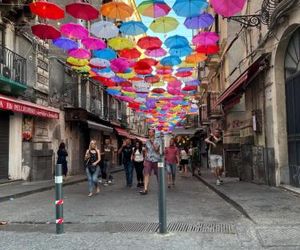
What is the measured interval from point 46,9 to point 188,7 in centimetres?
394

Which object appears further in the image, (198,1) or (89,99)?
(89,99)

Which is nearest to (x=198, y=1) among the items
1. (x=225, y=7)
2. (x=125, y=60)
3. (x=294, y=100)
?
(x=225, y=7)

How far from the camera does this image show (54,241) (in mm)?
6508

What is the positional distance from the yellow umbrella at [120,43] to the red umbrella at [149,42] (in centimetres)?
36

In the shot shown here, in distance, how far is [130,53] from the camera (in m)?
16.5

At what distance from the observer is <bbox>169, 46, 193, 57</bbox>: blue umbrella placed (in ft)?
53.3

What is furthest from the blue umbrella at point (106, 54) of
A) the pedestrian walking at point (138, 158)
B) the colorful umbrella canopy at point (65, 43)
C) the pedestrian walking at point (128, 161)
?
the pedestrian walking at point (138, 158)

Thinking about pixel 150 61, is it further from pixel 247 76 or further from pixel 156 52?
pixel 247 76

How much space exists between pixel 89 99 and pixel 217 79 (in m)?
8.80

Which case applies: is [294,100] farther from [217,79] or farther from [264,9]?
[217,79]

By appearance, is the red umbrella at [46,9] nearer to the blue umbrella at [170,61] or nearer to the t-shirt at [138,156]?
the t-shirt at [138,156]

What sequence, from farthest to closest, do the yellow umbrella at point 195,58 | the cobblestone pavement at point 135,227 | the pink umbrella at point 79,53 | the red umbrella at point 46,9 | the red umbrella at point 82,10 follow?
the yellow umbrella at point 195,58 < the pink umbrella at point 79,53 < the red umbrella at point 82,10 < the red umbrella at point 46,9 < the cobblestone pavement at point 135,227

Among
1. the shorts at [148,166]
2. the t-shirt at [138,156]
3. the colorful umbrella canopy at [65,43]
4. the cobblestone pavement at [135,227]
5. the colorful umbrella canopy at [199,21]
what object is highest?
the colorful umbrella canopy at [199,21]

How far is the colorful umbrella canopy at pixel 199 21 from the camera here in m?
13.2
